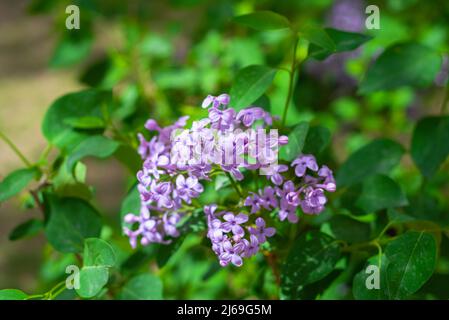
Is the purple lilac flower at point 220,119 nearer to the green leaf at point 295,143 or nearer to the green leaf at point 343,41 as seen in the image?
the green leaf at point 295,143

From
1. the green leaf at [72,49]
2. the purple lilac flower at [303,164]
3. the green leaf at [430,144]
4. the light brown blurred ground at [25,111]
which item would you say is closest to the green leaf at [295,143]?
the purple lilac flower at [303,164]

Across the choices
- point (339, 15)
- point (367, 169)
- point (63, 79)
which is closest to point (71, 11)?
point (367, 169)

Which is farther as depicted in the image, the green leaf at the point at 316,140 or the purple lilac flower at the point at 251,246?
the green leaf at the point at 316,140

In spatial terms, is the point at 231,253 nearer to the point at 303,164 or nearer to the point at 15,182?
the point at 303,164

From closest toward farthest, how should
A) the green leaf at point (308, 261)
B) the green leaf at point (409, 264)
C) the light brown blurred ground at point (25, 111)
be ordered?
the green leaf at point (409, 264)
the green leaf at point (308, 261)
the light brown blurred ground at point (25, 111)

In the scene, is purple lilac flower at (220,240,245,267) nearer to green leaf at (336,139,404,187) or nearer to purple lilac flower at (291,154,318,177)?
purple lilac flower at (291,154,318,177)

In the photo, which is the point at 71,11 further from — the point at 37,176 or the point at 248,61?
the point at 37,176

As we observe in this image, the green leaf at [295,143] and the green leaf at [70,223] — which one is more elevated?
the green leaf at [295,143]

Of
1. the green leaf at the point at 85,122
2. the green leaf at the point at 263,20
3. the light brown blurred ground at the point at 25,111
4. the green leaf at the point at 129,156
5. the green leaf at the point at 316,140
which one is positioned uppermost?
the green leaf at the point at 263,20
